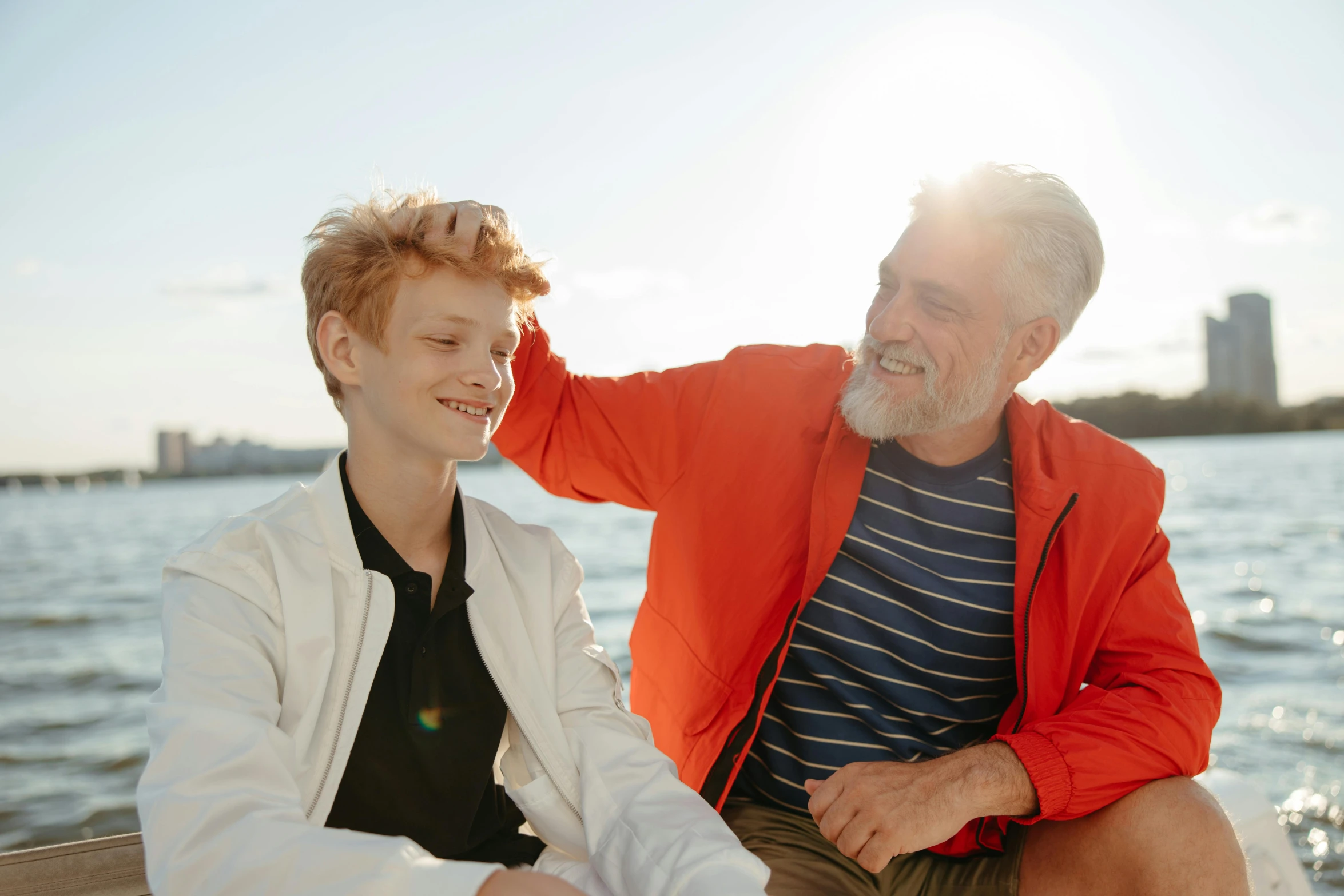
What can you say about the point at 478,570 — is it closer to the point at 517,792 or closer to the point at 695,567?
the point at 517,792

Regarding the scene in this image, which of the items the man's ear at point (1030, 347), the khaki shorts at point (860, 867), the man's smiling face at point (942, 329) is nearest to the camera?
the khaki shorts at point (860, 867)

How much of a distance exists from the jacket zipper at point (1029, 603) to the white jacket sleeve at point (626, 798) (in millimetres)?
828

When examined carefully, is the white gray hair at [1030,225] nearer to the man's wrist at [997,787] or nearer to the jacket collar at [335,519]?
the man's wrist at [997,787]

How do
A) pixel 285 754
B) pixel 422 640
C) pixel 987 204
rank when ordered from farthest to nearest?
pixel 987 204
pixel 422 640
pixel 285 754

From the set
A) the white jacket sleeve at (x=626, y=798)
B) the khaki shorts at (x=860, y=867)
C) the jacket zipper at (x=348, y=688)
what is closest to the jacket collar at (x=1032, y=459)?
the khaki shorts at (x=860, y=867)

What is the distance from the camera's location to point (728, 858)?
Result: 1453 mm

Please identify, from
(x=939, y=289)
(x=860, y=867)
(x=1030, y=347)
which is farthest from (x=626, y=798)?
(x=1030, y=347)

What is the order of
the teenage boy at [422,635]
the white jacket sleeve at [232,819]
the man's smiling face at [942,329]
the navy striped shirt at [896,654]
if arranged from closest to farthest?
the white jacket sleeve at [232,819] → the teenage boy at [422,635] → the navy striped shirt at [896,654] → the man's smiling face at [942,329]

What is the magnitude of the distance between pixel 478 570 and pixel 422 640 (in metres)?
0.17

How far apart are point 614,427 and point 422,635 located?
0.89 m

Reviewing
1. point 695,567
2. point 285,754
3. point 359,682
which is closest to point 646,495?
point 695,567

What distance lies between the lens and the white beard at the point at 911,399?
219 centimetres

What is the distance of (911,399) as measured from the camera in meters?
2.21

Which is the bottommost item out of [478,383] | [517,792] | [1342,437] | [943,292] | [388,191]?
[1342,437]
